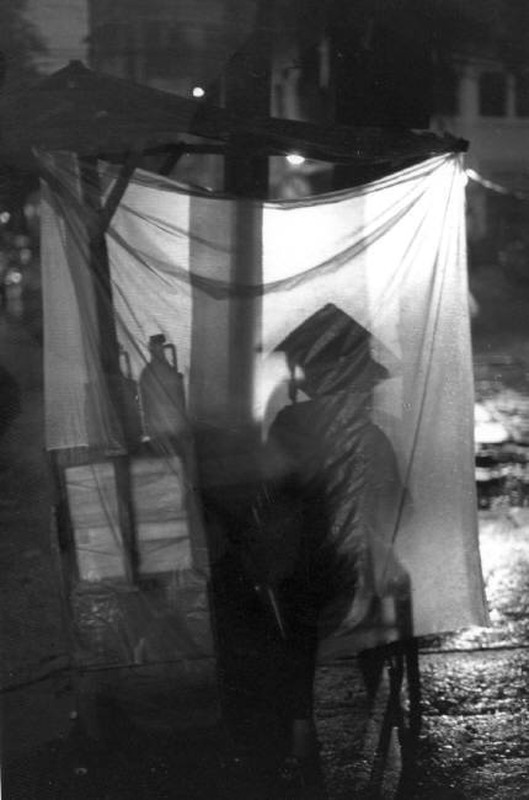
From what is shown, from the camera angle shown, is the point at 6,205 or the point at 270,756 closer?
the point at 6,205

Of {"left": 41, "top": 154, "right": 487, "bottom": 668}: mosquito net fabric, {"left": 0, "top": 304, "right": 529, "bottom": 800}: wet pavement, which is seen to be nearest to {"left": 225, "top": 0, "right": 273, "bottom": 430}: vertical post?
{"left": 41, "top": 154, "right": 487, "bottom": 668}: mosquito net fabric

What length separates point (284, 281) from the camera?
151 inches

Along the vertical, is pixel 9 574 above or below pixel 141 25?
below

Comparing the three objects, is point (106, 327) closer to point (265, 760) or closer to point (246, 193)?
point (246, 193)

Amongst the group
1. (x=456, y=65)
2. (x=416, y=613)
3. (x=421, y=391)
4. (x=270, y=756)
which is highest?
(x=456, y=65)

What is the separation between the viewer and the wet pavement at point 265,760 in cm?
396

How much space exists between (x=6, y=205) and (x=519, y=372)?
1.90 meters

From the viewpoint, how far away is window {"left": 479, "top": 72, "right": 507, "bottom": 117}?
395 cm

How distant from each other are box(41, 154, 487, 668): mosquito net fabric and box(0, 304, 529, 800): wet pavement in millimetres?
196

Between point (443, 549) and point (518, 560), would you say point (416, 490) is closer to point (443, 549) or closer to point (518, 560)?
point (443, 549)

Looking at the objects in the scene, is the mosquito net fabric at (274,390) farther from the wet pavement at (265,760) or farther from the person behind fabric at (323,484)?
the wet pavement at (265,760)

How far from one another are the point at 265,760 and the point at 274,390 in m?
1.34

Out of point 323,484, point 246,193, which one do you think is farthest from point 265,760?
point 246,193

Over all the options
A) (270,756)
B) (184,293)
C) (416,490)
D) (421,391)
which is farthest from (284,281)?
(270,756)
